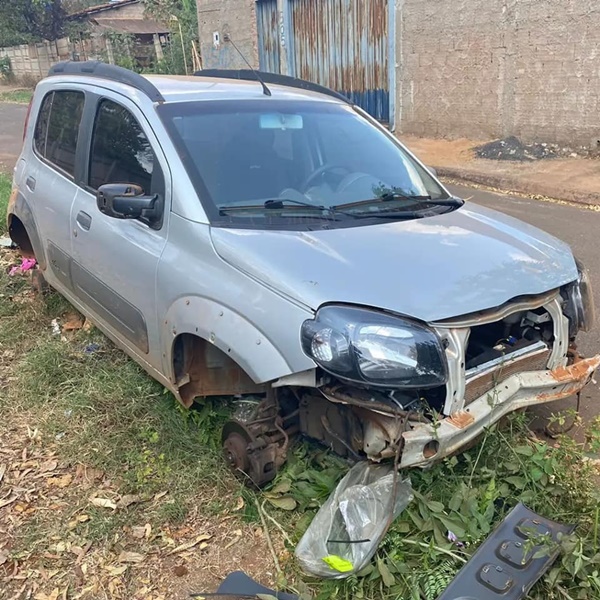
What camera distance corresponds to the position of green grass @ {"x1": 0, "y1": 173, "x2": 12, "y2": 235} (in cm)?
759

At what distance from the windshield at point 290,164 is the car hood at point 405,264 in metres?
0.25

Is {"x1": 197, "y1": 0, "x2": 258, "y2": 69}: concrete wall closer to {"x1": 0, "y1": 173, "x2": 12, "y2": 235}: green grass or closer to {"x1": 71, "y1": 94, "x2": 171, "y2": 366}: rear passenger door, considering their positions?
{"x1": 0, "y1": 173, "x2": 12, "y2": 235}: green grass

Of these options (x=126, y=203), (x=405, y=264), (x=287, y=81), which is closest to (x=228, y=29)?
(x=287, y=81)

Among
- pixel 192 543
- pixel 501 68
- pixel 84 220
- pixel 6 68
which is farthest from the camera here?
pixel 6 68

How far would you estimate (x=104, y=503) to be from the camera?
10.2 ft

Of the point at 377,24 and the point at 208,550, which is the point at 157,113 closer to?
the point at 208,550

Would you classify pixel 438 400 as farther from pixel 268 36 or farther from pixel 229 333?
pixel 268 36

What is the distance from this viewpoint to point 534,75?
33.8ft

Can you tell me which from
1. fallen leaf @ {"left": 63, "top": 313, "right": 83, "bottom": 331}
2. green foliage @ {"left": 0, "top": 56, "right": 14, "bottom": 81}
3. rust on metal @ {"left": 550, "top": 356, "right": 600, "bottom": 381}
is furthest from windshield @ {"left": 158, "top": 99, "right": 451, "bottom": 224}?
green foliage @ {"left": 0, "top": 56, "right": 14, "bottom": 81}

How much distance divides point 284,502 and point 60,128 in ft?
9.91

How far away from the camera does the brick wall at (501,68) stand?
9.73 m

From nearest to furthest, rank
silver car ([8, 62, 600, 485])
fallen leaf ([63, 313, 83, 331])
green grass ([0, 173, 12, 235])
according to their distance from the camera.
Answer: silver car ([8, 62, 600, 485])
fallen leaf ([63, 313, 83, 331])
green grass ([0, 173, 12, 235])

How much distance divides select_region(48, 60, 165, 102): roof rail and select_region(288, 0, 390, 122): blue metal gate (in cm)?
919

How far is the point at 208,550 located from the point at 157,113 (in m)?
2.18
